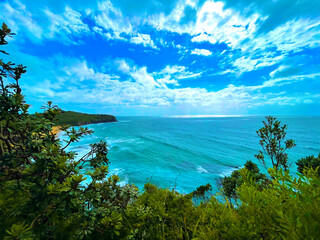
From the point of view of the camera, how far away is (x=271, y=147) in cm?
1078

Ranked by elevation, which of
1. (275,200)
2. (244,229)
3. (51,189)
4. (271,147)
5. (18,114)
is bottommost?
(271,147)

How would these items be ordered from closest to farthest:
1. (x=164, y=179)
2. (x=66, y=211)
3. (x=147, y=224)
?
(x=66, y=211)
(x=147, y=224)
(x=164, y=179)

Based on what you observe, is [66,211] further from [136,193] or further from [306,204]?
[306,204]

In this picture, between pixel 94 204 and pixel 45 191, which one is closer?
pixel 45 191

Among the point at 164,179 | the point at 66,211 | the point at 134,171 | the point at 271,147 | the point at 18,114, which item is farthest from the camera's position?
the point at 134,171

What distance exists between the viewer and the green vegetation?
1.37m

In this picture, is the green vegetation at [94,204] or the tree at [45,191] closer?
the green vegetation at [94,204]

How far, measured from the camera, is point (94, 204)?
196 cm

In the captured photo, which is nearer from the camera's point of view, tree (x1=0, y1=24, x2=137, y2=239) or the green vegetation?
the green vegetation

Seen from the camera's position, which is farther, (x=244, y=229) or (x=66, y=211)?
(x=66, y=211)

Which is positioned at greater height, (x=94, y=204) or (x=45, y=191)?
(x=45, y=191)

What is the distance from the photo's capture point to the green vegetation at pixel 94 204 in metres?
1.37

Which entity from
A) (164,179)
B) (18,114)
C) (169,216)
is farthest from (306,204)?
(164,179)

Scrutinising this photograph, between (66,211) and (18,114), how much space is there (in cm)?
172
